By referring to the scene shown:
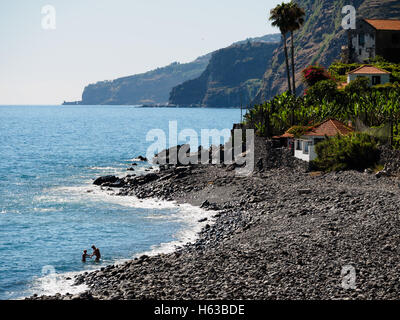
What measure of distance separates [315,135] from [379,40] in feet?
147

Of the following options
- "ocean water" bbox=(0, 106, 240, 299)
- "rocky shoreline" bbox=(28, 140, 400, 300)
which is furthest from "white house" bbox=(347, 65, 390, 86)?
"ocean water" bbox=(0, 106, 240, 299)

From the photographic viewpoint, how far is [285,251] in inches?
909

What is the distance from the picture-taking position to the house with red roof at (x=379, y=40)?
3243 inches

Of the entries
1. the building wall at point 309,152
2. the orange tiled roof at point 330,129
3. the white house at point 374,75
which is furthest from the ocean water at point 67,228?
the white house at point 374,75

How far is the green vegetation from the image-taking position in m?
40.8

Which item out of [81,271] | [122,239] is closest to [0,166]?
[122,239]

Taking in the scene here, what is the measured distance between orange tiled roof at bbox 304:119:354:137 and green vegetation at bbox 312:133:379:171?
1076 mm

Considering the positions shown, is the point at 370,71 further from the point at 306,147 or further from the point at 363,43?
the point at 306,147

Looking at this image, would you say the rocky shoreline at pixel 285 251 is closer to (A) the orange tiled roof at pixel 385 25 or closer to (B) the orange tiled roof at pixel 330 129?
(B) the orange tiled roof at pixel 330 129

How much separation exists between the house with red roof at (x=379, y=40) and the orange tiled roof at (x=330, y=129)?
41.5 m
